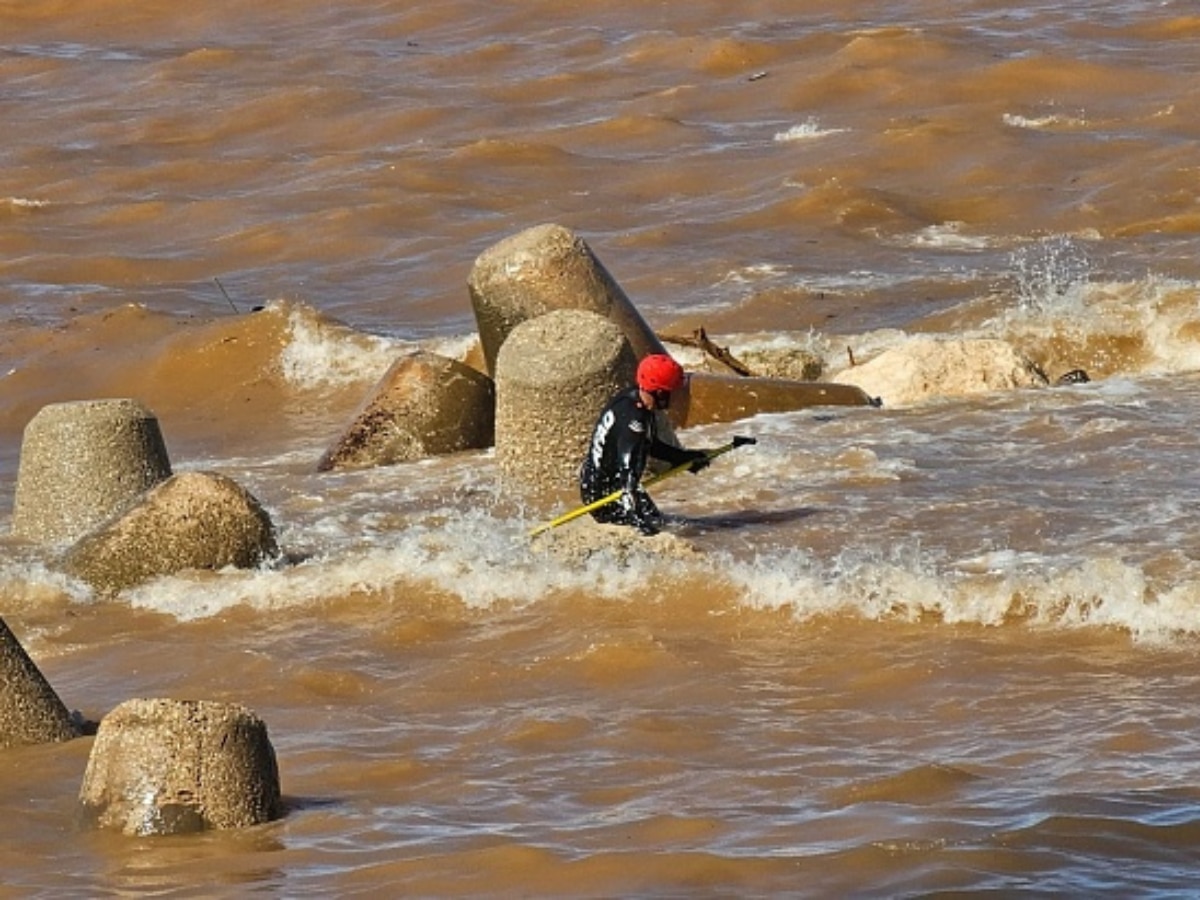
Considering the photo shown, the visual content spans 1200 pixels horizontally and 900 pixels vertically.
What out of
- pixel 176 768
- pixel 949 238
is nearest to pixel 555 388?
pixel 176 768

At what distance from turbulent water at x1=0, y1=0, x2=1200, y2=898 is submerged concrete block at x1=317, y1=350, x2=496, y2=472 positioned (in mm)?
271

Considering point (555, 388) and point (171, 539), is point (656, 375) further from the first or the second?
point (171, 539)

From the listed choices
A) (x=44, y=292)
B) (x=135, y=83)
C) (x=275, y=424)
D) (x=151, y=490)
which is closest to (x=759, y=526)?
(x=151, y=490)

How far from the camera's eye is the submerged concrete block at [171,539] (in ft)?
40.3

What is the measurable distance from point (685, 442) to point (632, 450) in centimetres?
245

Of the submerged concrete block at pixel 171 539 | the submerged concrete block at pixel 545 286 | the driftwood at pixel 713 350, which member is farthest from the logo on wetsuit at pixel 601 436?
the driftwood at pixel 713 350

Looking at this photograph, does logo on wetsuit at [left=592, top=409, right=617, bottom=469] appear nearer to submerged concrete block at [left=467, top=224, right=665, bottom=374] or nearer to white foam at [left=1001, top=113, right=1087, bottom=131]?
submerged concrete block at [left=467, top=224, right=665, bottom=374]

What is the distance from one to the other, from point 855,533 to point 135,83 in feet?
60.5

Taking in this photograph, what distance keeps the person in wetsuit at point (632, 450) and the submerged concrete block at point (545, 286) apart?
2428mm

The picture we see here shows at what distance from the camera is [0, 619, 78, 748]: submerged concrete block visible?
357 inches

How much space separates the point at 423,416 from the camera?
1526 cm

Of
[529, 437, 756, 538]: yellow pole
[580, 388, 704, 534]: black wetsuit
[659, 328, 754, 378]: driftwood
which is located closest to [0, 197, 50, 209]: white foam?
[659, 328, 754, 378]: driftwood

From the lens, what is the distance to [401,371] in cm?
1530

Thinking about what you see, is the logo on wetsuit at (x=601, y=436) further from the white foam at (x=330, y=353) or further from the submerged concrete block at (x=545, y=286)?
the white foam at (x=330, y=353)
